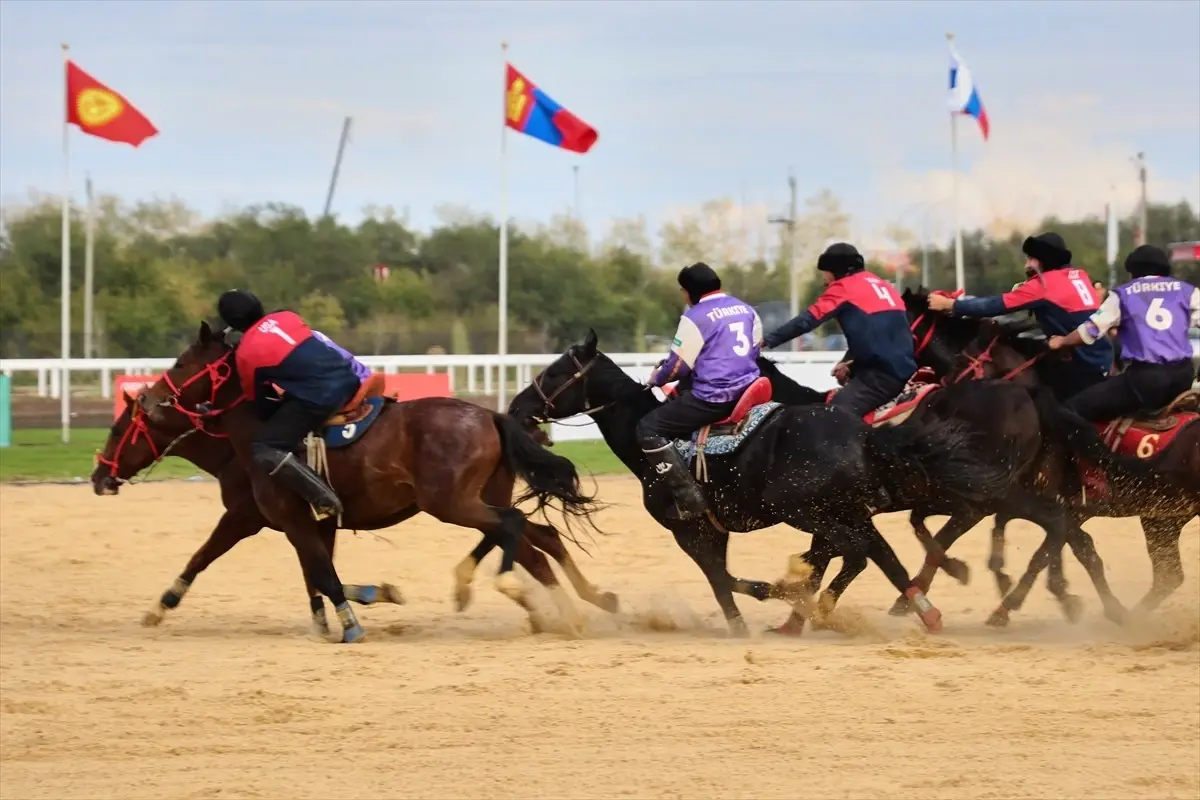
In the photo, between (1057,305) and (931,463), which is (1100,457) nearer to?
(1057,305)

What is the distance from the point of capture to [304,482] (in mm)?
8969

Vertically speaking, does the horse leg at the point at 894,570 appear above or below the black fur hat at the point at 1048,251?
below

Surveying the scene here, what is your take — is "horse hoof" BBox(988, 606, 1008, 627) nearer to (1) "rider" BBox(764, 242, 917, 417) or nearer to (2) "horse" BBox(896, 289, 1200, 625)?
(2) "horse" BBox(896, 289, 1200, 625)

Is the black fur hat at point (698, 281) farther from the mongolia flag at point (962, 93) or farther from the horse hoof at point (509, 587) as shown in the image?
the mongolia flag at point (962, 93)

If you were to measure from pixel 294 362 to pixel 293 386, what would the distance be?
144 millimetres

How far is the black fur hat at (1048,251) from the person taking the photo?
9984 millimetres

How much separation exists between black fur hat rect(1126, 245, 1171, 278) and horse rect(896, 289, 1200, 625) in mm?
802

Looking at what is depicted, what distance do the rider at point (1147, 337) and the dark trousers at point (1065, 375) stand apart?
44 cm

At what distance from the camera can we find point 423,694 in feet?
24.1

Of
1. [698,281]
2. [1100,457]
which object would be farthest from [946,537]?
[698,281]

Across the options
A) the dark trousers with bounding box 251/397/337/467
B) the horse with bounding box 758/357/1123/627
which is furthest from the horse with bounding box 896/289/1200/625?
the dark trousers with bounding box 251/397/337/467

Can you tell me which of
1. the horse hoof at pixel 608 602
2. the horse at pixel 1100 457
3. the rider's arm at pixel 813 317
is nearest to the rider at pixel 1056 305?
the horse at pixel 1100 457

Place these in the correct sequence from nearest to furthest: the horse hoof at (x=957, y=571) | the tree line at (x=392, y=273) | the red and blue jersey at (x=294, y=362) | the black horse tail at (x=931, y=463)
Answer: the black horse tail at (x=931, y=463) < the red and blue jersey at (x=294, y=362) < the horse hoof at (x=957, y=571) < the tree line at (x=392, y=273)

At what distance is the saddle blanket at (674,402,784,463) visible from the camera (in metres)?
9.18
